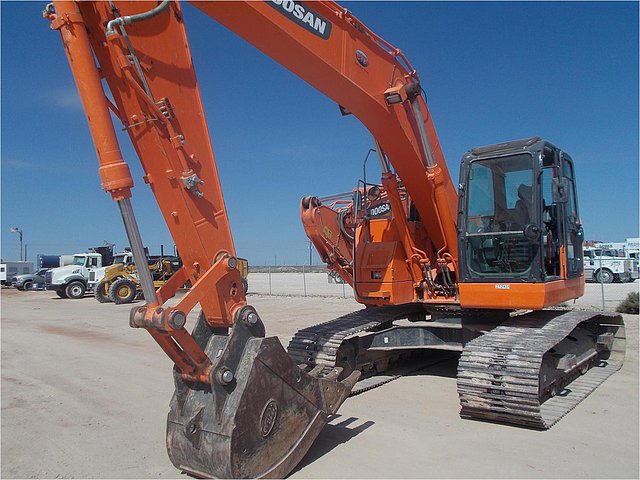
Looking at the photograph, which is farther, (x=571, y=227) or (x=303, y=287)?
(x=303, y=287)

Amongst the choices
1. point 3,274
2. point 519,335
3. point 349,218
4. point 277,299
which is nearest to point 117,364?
point 349,218

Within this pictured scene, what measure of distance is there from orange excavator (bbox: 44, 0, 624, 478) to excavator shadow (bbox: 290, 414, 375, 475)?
0.92 feet

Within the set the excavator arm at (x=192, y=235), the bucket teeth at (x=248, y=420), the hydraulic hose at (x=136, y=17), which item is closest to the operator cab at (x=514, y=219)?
the excavator arm at (x=192, y=235)

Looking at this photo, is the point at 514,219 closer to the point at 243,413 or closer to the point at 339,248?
the point at 339,248

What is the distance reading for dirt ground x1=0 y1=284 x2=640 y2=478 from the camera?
14.8 feet

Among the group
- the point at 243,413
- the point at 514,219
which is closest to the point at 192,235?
the point at 243,413

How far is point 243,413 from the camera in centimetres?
391

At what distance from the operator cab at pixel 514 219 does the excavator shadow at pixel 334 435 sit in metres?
2.15

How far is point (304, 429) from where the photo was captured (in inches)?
175

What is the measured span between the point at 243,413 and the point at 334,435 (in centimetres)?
162

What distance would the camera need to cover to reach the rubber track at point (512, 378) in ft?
17.7

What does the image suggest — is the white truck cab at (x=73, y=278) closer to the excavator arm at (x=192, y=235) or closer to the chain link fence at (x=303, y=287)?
the chain link fence at (x=303, y=287)

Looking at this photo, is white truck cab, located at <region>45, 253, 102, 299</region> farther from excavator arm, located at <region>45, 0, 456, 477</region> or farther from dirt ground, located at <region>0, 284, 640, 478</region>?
excavator arm, located at <region>45, 0, 456, 477</region>

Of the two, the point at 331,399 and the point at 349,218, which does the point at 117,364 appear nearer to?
the point at 349,218
